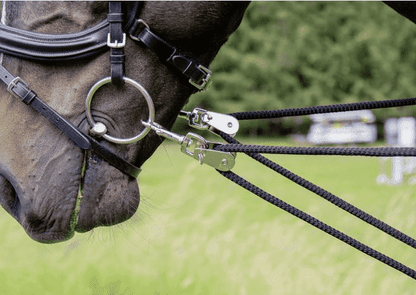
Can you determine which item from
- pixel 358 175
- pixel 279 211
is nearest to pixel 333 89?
pixel 358 175

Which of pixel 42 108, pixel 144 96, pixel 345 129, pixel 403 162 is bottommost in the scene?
pixel 345 129

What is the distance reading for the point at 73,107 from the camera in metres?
1.60

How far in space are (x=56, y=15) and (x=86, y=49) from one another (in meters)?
0.14

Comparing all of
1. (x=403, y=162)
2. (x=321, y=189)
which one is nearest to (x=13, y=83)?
(x=321, y=189)

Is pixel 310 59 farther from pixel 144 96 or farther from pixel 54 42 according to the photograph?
pixel 54 42

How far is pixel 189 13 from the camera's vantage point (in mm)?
1556

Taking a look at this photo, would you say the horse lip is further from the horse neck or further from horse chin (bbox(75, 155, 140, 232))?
the horse neck

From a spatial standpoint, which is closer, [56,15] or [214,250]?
[56,15]

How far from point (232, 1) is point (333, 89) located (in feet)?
49.2

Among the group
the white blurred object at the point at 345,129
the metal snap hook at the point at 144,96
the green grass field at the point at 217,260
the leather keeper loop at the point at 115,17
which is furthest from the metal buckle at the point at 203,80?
the white blurred object at the point at 345,129

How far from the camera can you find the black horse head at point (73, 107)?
1561 mm

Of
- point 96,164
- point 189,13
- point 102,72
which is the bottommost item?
point 96,164

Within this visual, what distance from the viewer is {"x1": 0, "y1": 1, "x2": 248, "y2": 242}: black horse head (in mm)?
1561

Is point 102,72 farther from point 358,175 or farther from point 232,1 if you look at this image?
point 358,175
